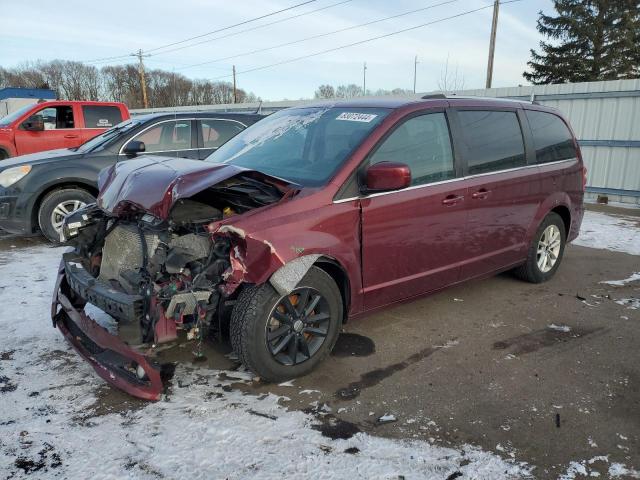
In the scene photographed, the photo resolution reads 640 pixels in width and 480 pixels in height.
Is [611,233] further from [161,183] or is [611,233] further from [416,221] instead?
[161,183]

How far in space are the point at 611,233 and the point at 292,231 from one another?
6.91 metres

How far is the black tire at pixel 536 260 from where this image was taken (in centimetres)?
496

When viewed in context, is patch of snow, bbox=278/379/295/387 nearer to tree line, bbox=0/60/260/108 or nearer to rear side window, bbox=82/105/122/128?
rear side window, bbox=82/105/122/128

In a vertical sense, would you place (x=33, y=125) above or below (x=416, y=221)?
above

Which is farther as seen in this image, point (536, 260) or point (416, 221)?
point (536, 260)

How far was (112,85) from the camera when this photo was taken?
6431cm

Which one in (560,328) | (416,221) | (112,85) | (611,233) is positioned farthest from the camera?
(112,85)

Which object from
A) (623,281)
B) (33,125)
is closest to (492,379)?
(623,281)

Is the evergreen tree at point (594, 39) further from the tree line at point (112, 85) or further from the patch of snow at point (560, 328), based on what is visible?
the tree line at point (112, 85)

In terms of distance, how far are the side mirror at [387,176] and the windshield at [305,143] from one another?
278 millimetres

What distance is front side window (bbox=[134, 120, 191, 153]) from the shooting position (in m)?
6.98

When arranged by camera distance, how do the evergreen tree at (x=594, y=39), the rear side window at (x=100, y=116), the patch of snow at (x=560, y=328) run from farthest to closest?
the evergreen tree at (x=594, y=39)
the rear side window at (x=100, y=116)
the patch of snow at (x=560, y=328)

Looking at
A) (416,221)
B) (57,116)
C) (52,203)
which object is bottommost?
(52,203)

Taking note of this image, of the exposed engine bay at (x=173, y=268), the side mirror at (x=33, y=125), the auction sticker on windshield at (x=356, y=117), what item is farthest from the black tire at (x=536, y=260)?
the side mirror at (x=33, y=125)
